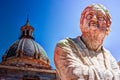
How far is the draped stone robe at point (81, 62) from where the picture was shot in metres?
4.21

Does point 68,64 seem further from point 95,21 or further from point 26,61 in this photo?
point 26,61

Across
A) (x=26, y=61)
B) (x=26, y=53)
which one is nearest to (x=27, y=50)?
Result: (x=26, y=53)

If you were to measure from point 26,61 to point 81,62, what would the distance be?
1771 inches

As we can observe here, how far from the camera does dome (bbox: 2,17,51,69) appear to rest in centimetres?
4916

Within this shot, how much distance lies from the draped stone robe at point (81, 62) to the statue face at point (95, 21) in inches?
7.7

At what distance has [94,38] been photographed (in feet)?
14.9

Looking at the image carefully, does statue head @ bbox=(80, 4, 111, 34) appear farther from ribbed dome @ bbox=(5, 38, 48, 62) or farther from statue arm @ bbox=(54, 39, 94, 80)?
ribbed dome @ bbox=(5, 38, 48, 62)

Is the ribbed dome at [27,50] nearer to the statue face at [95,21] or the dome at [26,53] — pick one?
the dome at [26,53]

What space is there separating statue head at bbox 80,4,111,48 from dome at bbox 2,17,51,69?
40.9 meters

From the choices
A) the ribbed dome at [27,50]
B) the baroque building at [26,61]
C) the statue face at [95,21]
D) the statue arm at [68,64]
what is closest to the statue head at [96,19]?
the statue face at [95,21]

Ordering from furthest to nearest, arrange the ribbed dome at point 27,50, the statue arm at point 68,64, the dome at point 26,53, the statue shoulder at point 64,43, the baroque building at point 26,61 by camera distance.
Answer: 1. the ribbed dome at point 27,50
2. the dome at point 26,53
3. the baroque building at point 26,61
4. the statue shoulder at point 64,43
5. the statue arm at point 68,64

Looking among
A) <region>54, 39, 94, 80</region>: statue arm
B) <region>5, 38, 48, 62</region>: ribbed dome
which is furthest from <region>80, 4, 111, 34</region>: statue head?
<region>5, 38, 48, 62</region>: ribbed dome

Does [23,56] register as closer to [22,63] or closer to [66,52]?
[22,63]

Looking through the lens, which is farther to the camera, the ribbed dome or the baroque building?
the ribbed dome
